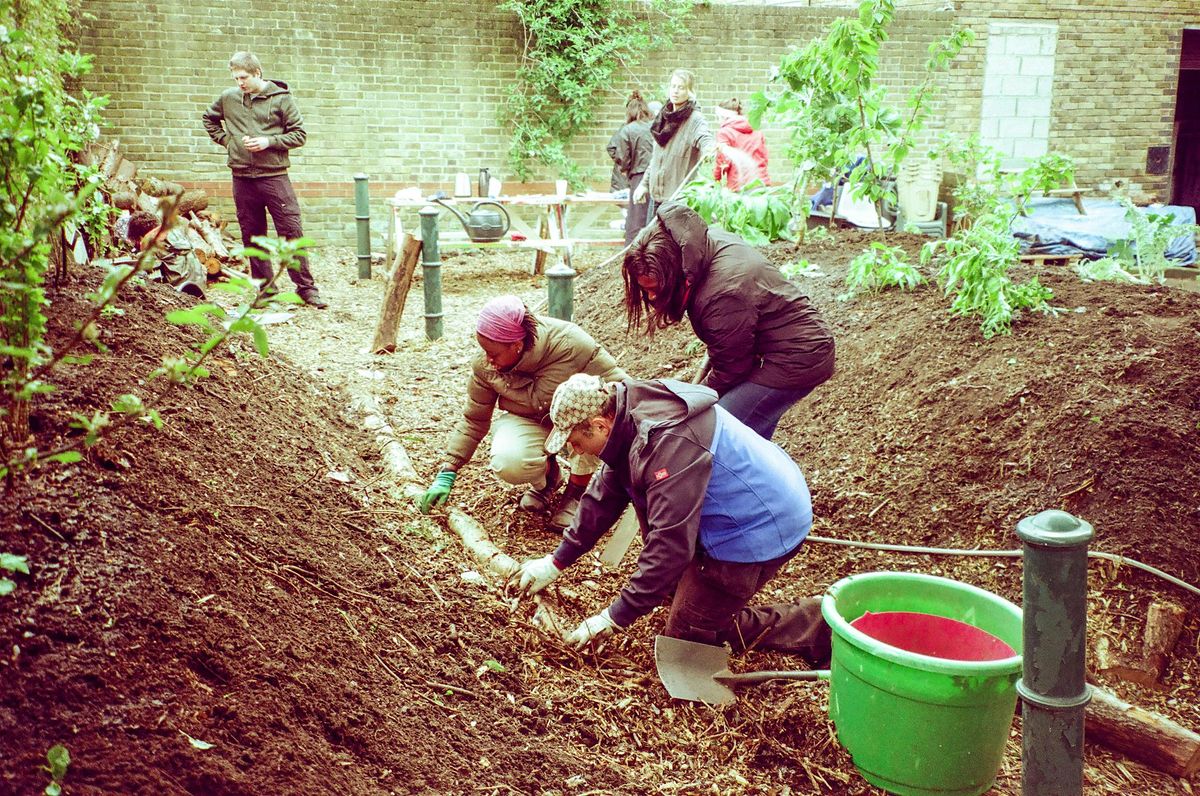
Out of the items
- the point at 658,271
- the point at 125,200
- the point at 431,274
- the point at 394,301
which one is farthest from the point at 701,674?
the point at 125,200

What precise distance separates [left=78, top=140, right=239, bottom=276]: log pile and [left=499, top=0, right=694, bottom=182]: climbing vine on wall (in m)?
4.13

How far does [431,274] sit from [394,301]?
0.42 metres

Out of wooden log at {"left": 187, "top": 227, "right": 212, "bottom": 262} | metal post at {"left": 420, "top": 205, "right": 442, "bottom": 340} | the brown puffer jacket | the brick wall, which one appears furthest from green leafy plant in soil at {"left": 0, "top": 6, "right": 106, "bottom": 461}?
the brick wall

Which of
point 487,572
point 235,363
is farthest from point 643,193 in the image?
point 487,572

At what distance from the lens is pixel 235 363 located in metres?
4.81

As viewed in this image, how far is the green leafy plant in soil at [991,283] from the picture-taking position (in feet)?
16.6

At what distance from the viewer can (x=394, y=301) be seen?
725 centimetres

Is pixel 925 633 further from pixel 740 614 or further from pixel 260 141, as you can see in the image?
pixel 260 141

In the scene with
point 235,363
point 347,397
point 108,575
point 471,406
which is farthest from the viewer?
point 347,397

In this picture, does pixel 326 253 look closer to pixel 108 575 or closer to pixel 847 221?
pixel 847 221

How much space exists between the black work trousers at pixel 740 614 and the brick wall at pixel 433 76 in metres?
10.3

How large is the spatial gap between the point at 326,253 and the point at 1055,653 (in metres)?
11.5

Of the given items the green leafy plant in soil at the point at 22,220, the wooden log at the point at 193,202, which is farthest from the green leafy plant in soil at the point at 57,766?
the wooden log at the point at 193,202

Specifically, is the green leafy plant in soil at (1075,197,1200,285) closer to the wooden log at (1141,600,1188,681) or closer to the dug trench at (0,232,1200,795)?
the dug trench at (0,232,1200,795)
